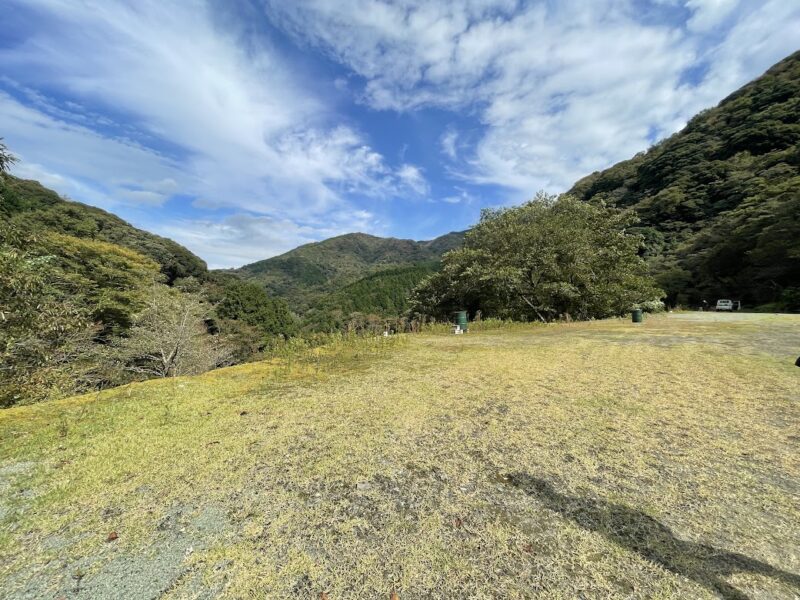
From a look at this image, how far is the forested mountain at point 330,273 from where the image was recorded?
7908 cm

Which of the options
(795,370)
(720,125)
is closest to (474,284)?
(795,370)

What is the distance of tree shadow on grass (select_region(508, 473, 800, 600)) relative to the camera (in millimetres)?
1492

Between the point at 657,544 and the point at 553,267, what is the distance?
475 inches

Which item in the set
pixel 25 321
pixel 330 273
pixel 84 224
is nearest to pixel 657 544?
pixel 25 321

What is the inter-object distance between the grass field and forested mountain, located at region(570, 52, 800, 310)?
16.7 m

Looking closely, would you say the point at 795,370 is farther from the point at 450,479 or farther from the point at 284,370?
the point at 284,370

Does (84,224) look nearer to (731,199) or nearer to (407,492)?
(407,492)

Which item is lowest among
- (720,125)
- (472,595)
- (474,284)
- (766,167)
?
(472,595)

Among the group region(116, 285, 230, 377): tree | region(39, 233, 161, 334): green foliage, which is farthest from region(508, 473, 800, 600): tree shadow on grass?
region(39, 233, 161, 334): green foliage

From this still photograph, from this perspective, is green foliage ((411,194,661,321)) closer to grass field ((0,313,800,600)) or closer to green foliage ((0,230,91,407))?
grass field ((0,313,800,600))

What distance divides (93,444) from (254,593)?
2261mm

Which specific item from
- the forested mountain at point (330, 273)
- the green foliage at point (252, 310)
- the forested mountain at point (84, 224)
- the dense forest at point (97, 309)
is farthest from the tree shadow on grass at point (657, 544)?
the forested mountain at point (330, 273)

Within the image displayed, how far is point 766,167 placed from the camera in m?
31.2

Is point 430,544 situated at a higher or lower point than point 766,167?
lower
